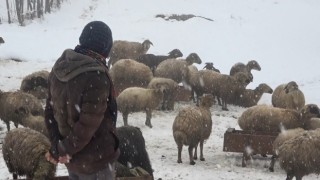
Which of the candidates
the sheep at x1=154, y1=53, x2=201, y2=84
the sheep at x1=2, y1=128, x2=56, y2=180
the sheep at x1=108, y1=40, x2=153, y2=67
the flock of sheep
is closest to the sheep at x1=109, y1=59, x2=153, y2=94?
the flock of sheep

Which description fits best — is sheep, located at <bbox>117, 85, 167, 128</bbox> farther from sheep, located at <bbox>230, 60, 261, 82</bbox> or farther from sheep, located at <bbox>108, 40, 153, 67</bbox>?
sheep, located at <bbox>108, 40, 153, 67</bbox>

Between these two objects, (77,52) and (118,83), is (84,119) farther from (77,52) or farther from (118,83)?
(118,83)

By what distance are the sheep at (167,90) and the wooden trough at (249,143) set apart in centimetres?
368

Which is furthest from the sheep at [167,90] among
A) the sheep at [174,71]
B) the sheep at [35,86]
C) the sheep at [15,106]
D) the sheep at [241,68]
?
the sheep at [15,106]

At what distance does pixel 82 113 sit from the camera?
3.22 m

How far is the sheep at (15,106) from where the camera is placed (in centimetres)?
972

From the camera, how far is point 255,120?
10.1 meters

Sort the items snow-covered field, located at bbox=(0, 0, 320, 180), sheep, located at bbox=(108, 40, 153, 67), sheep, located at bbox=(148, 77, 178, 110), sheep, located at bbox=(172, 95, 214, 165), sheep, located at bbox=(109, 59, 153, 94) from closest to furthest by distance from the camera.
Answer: sheep, located at bbox=(172, 95, 214, 165) → sheep, located at bbox=(148, 77, 178, 110) → sheep, located at bbox=(109, 59, 153, 94) → snow-covered field, located at bbox=(0, 0, 320, 180) → sheep, located at bbox=(108, 40, 153, 67)

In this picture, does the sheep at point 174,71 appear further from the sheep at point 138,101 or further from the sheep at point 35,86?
the sheep at point 35,86

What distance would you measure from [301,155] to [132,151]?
3067 mm

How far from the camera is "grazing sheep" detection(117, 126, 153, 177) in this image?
6.60 meters

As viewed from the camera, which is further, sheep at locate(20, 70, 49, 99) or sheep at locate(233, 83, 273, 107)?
sheep at locate(233, 83, 273, 107)

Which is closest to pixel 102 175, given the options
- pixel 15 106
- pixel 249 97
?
pixel 15 106

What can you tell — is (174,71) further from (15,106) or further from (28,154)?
(28,154)
